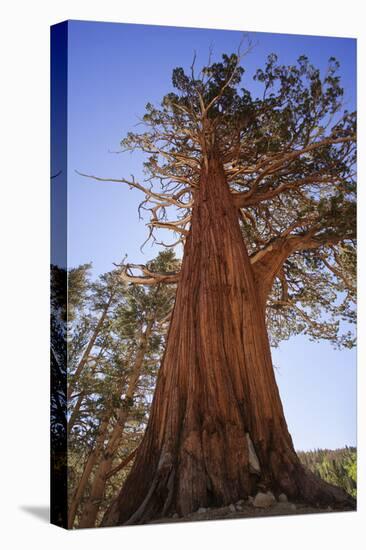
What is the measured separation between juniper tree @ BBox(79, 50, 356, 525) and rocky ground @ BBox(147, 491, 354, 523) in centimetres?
5

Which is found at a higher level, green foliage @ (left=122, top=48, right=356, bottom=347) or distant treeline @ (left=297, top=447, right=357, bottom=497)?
green foliage @ (left=122, top=48, right=356, bottom=347)

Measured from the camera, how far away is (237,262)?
340 inches

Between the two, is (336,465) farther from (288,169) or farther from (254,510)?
(288,169)

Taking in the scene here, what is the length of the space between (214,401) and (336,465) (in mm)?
1163

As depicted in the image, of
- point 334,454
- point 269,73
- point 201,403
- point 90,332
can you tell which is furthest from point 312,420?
point 269,73

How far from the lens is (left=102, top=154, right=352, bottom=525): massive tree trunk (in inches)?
315

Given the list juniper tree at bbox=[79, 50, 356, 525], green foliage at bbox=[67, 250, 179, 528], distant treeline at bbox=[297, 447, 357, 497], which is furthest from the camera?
distant treeline at bbox=[297, 447, 357, 497]

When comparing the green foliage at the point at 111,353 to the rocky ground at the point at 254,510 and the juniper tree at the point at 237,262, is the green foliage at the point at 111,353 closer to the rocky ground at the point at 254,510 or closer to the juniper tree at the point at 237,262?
the juniper tree at the point at 237,262

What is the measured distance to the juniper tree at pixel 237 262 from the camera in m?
8.11

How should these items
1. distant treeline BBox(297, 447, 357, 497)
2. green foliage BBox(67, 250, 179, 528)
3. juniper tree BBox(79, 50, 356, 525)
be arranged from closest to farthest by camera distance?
1. green foliage BBox(67, 250, 179, 528)
2. juniper tree BBox(79, 50, 356, 525)
3. distant treeline BBox(297, 447, 357, 497)

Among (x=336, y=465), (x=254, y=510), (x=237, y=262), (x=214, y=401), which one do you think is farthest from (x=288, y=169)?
(x=254, y=510)

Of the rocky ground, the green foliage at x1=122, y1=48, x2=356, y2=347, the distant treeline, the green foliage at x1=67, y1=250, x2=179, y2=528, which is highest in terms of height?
the green foliage at x1=122, y1=48, x2=356, y2=347

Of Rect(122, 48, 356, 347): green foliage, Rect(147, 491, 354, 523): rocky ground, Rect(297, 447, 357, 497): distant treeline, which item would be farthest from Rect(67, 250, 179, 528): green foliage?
Rect(297, 447, 357, 497): distant treeline

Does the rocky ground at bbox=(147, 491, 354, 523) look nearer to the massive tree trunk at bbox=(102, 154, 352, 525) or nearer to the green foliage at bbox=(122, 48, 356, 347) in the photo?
the massive tree trunk at bbox=(102, 154, 352, 525)
